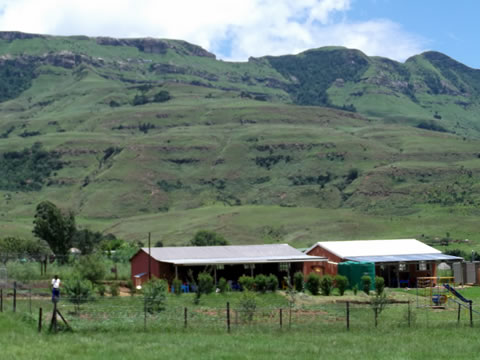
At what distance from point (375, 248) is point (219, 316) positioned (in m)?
29.8

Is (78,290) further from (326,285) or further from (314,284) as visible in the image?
(326,285)

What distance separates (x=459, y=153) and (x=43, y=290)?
146 meters

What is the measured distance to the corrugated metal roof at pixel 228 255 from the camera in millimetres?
53750

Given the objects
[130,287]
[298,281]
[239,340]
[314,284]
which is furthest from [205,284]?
[239,340]

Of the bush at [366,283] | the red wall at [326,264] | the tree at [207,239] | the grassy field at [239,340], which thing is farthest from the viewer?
the tree at [207,239]

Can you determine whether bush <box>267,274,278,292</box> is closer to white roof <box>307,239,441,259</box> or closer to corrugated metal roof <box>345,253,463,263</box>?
corrugated metal roof <box>345,253,463,263</box>

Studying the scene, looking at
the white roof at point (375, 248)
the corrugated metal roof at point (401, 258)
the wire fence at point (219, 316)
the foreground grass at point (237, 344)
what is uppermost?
the white roof at point (375, 248)

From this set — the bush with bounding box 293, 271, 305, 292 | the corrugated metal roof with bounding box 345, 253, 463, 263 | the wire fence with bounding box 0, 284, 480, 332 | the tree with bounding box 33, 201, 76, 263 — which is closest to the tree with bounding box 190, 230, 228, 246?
the tree with bounding box 33, 201, 76, 263

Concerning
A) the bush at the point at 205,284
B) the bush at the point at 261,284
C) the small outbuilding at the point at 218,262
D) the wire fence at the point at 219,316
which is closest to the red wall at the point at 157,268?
the small outbuilding at the point at 218,262

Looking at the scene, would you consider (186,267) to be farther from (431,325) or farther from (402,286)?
(431,325)

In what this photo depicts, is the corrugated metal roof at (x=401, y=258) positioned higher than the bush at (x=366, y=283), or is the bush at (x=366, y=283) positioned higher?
the corrugated metal roof at (x=401, y=258)

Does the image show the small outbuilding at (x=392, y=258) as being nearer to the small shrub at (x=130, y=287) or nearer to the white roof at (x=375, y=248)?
the white roof at (x=375, y=248)

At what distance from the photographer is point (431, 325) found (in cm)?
3089

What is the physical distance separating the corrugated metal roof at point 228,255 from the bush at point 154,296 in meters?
12.4
